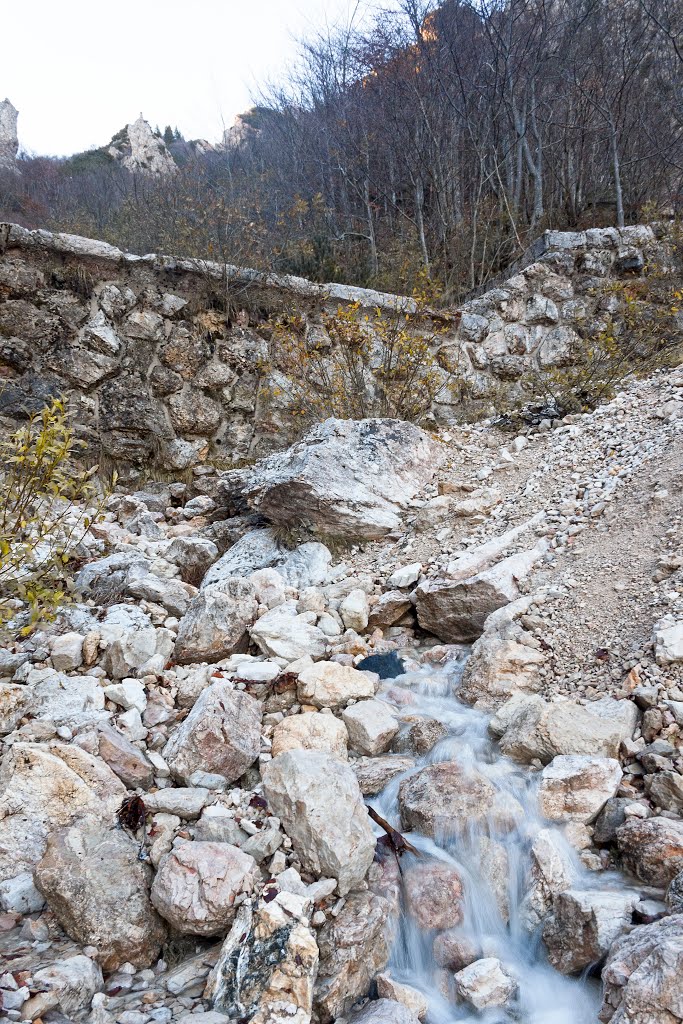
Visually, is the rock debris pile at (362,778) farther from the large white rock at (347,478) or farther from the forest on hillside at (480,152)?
the forest on hillside at (480,152)

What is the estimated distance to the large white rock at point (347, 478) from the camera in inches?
152

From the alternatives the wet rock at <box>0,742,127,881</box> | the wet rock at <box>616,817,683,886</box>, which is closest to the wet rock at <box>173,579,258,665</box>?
the wet rock at <box>0,742,127,881</box>

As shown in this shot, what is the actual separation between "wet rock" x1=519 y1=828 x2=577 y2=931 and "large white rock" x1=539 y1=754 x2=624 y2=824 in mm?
109

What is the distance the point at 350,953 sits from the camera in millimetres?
1578

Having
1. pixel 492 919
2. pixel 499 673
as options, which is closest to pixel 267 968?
pixel 492 919

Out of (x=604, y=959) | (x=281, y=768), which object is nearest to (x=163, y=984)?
(x=281, y=768)

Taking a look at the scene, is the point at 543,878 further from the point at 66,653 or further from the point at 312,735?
the point at 66,653

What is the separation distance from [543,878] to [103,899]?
4.08 ft

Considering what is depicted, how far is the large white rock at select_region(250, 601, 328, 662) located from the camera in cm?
277

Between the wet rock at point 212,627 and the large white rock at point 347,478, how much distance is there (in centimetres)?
101

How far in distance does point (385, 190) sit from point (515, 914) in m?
8.92

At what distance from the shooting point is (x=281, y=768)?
193cm

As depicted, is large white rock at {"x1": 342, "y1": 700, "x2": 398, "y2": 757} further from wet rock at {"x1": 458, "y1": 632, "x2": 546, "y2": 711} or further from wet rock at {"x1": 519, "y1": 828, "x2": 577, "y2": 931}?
wet rock at {"x1": 519, "y1": 828, "x2": 577, "y2": 931}

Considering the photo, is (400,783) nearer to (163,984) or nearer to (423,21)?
(163,984)
